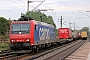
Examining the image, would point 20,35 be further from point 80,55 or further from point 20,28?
point 80,55

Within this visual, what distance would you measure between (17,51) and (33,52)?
2.67 meters

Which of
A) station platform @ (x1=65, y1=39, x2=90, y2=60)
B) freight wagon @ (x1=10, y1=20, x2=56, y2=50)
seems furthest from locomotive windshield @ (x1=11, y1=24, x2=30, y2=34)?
station platform @ (x1=65, y1=39, x2=90, y2=60)

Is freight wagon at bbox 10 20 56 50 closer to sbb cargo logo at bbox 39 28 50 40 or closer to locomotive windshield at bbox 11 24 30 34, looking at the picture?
locomotive windshield at bbox 11 24 30 34

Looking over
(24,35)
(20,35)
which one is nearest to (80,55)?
(24,35)

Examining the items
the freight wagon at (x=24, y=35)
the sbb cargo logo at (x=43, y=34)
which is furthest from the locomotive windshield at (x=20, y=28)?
the sbb cargo logo at (x=43, y=34)

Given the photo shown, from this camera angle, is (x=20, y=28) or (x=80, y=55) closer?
(x=20, y=28)

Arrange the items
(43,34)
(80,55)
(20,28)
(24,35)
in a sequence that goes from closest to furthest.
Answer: (24,35), (20,28), (80,55), (43,34)

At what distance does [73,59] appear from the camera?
65.4ft

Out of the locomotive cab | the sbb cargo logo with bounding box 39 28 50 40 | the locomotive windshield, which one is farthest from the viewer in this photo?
the sbb cargo logo with bounding box 39 28 50 40

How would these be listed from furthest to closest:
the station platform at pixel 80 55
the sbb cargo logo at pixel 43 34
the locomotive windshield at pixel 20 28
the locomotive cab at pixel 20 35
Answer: the sbb cargo logo at pixel 43 34 < the locomotive windshield at pixel 20 28 < the locomotive cab at pixel 20 35 < the station platform at pixel 80 55

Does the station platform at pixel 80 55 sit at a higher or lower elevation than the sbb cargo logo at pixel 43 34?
lower

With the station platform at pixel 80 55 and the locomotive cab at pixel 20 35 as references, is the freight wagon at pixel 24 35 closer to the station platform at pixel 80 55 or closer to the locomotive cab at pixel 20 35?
the locomotive cab at pixel 20 35

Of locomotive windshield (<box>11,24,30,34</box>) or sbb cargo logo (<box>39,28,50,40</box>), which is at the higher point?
locomotive windshield (<box>11,24,30,34</box>)

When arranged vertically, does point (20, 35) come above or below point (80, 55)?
above
